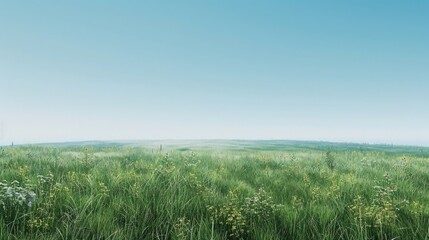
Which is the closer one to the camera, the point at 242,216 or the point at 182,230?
the point at 182,230

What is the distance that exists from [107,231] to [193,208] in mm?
1367

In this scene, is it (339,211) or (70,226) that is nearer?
(70,226)

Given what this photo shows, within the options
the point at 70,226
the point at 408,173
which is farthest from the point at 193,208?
the point at 408,173

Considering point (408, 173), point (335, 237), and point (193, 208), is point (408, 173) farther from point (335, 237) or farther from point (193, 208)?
point (193, 208)

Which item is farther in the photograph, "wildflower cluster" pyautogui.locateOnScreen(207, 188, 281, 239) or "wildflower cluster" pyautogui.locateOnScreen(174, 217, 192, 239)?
"wildflower cluster" pyautogui.locateOnScreen(207, 188, 281, 239)

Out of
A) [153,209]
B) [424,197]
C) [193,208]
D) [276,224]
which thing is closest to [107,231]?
[153,209]

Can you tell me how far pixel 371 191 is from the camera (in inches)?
263

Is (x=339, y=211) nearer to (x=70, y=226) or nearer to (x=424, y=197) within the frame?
(x=424, y=197)

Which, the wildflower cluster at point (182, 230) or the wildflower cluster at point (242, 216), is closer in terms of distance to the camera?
the wildflower cluster at point (182, 230)

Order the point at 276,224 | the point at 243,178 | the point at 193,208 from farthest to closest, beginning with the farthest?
the point at 243,178
the point at 193,208
the point at 276,224

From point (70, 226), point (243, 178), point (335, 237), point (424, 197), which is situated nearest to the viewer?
point (70, 226)

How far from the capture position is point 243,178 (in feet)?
27.4

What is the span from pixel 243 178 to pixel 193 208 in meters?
3.41

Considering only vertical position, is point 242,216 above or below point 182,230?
above
